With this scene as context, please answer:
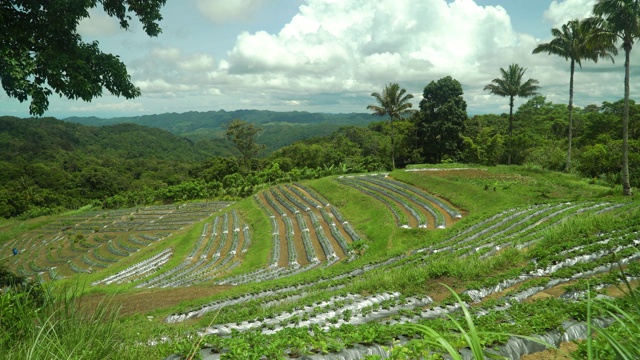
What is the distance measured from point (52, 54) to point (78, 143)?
191 metres

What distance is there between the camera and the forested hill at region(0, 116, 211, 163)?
119 metres

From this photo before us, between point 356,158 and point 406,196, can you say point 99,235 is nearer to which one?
point 356,158

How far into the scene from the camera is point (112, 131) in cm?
19675

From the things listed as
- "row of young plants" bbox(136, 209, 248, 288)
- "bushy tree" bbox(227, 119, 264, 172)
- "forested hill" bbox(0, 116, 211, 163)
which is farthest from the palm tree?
"forested hill" bbox(0, 116, 211, 163)

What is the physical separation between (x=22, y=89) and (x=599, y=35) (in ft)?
80.6

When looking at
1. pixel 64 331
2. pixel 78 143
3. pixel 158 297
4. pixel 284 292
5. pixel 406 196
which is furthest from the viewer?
pixel 78 143

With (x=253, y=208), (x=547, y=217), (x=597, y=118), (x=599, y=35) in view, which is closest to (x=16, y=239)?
(x=253, y=208)

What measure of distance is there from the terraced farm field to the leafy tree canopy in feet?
9.77

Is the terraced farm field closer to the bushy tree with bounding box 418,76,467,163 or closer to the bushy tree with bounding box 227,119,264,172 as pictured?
the bushy tree with bounding box 418,76,467,163

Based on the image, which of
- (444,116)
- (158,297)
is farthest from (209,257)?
(444,116)

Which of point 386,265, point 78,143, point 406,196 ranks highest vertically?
point 78,143

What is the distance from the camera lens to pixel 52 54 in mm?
4832

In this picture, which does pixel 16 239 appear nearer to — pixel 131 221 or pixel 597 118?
pixel 131 221

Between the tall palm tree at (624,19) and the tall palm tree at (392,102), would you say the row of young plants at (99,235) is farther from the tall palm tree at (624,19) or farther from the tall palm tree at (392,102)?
the tall palm tree at (624,19)
